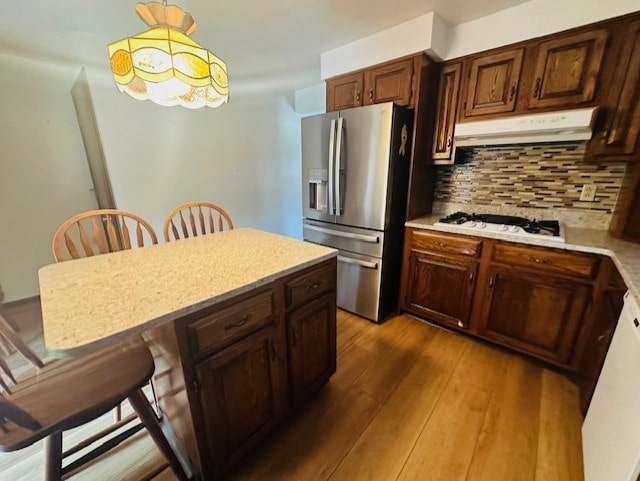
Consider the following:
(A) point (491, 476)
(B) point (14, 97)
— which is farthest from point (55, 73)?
(A) point (491, 476)

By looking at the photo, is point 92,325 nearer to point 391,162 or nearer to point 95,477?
point 95,477

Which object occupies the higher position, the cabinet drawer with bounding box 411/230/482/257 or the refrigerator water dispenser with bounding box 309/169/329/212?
the refrigerator water dispenser with bounding box 309/169/329/212

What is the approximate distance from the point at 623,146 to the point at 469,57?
3.58 feet

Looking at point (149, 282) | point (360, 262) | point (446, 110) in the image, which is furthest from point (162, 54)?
point (446, 110)

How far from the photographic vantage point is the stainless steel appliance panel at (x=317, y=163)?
2.16 m

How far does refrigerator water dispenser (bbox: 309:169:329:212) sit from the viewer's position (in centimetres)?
229

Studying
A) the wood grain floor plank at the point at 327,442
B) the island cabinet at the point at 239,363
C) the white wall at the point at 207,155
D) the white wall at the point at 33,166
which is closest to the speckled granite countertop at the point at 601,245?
the island cabinet at the point at 239,363

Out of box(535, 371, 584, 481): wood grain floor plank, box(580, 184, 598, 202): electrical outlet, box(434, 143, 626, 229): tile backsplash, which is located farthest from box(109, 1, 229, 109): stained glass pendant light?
box(580, 184, 598, 202): electrical outlet

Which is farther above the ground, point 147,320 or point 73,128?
point 73,128

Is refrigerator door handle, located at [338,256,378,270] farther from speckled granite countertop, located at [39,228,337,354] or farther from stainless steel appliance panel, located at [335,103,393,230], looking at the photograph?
speckled granite countertop, located at [39,228,337,354]

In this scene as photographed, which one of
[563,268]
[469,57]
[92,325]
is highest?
[469,57]

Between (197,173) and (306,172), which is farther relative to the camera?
(197,173)

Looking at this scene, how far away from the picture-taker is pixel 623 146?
1467 mm

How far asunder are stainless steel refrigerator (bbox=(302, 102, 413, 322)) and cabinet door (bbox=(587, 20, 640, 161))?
3.60 ft
